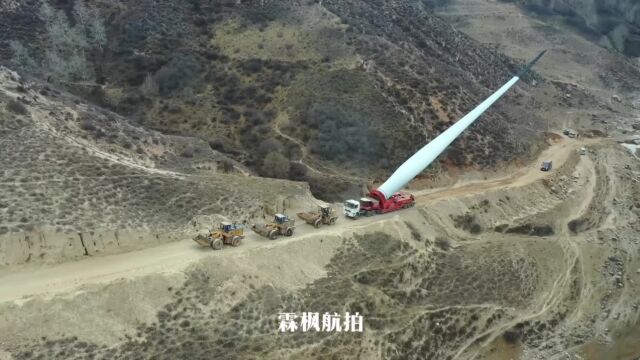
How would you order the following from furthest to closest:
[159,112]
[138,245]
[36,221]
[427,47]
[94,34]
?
1. [427,47]
2. [94,34]
3. [159,112]
4. [138,245]
5. [36,221]

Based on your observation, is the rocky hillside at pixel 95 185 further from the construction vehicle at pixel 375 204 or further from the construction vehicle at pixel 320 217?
the construction vehicle at pixel 375 204

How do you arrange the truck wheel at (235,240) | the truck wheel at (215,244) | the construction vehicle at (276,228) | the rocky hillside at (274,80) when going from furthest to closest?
the rocky hillside at (274,80) → the construction vehicle at (276,228) → the truck wheel at (235,240) → the truck wheel at (215,244)

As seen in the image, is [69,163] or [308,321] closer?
[308,321]

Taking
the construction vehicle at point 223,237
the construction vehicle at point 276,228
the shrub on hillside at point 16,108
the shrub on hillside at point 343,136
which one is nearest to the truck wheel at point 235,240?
the construction vehicle at point 223,237

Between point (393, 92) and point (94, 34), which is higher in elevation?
point (94, 34)

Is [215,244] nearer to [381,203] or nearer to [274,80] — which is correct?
[381,203]

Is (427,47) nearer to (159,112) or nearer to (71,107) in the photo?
(159,112)

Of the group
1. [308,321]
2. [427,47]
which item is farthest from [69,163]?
[427,47]
